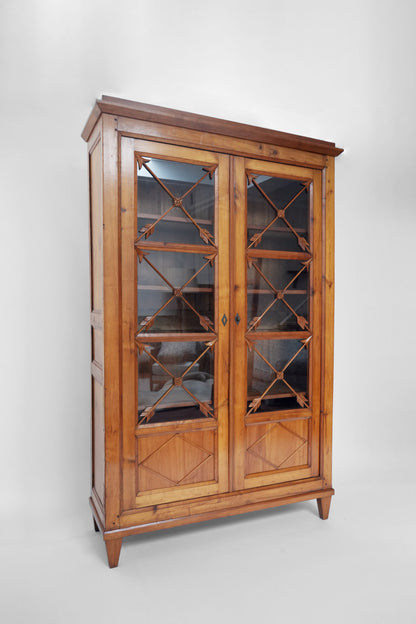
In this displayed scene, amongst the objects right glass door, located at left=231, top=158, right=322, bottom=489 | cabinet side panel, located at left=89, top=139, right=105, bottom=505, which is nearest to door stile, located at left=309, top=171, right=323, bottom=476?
right glass door, located at left=231, top=158, right=322, bottom=489

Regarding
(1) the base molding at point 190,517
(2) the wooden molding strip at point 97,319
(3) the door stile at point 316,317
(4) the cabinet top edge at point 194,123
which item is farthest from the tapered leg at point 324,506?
(4) the cabinet top edge at point 194,123

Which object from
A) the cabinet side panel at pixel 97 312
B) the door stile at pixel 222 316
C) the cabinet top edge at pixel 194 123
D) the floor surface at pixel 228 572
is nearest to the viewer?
the floor surface at pixel 228 572

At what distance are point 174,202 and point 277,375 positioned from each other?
102 centimetres

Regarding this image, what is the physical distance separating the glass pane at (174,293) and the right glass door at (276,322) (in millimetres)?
157

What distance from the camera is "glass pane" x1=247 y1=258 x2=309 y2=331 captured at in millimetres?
2121

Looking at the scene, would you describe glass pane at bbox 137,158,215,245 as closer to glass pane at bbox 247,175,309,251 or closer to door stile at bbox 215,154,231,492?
door stile at bbox 215,154,231,492

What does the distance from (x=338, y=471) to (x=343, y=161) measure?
7.28 feet

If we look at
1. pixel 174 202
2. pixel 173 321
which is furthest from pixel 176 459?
pixel 174 202

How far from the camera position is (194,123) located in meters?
1.90

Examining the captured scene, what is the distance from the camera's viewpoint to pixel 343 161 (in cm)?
306

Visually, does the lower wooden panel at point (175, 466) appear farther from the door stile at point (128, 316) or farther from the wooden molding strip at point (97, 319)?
the wooden molding strip at point (97, 319)

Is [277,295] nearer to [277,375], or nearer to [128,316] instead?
[277,375]

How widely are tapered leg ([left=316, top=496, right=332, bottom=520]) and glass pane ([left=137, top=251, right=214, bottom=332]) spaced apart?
1.17 m

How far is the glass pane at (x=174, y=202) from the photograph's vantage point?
1875 mm
